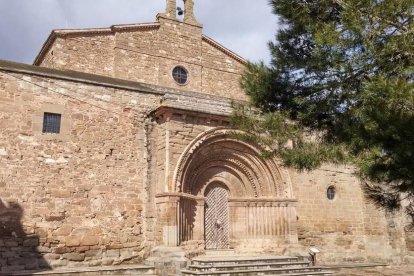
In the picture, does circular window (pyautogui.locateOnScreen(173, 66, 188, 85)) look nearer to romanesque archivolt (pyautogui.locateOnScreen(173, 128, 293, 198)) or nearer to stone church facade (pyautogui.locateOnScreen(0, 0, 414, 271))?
stone church facade (pyautogui.locateOnScreen(0, 0, 414, 271))

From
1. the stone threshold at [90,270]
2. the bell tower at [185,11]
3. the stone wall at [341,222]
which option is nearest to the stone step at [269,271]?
the stone threshold at [90,270]

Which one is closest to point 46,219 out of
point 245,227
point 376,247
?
point 245,227

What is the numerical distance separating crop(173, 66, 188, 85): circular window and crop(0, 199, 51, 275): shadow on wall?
9140 mm

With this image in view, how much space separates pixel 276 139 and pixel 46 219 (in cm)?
581

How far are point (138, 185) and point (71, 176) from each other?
5.52ft

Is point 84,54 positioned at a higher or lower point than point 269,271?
higher

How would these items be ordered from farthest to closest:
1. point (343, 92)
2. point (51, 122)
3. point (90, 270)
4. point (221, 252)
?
1. point (221, 252)
2. point (51, 122)
3. point (90, 270)
4. point (343, 92)

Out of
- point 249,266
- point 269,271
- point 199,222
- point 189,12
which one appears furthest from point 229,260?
point 189,12

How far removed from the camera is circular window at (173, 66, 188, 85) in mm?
17578

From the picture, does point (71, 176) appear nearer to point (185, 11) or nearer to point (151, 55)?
point (151, 55)

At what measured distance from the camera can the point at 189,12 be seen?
61.3 ft

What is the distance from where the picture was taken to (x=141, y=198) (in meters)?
11.3

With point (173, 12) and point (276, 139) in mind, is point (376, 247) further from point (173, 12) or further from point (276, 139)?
point (173, 12)

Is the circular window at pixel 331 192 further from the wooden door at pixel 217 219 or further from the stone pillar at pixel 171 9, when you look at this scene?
the stone pillar at pixel 171 9
